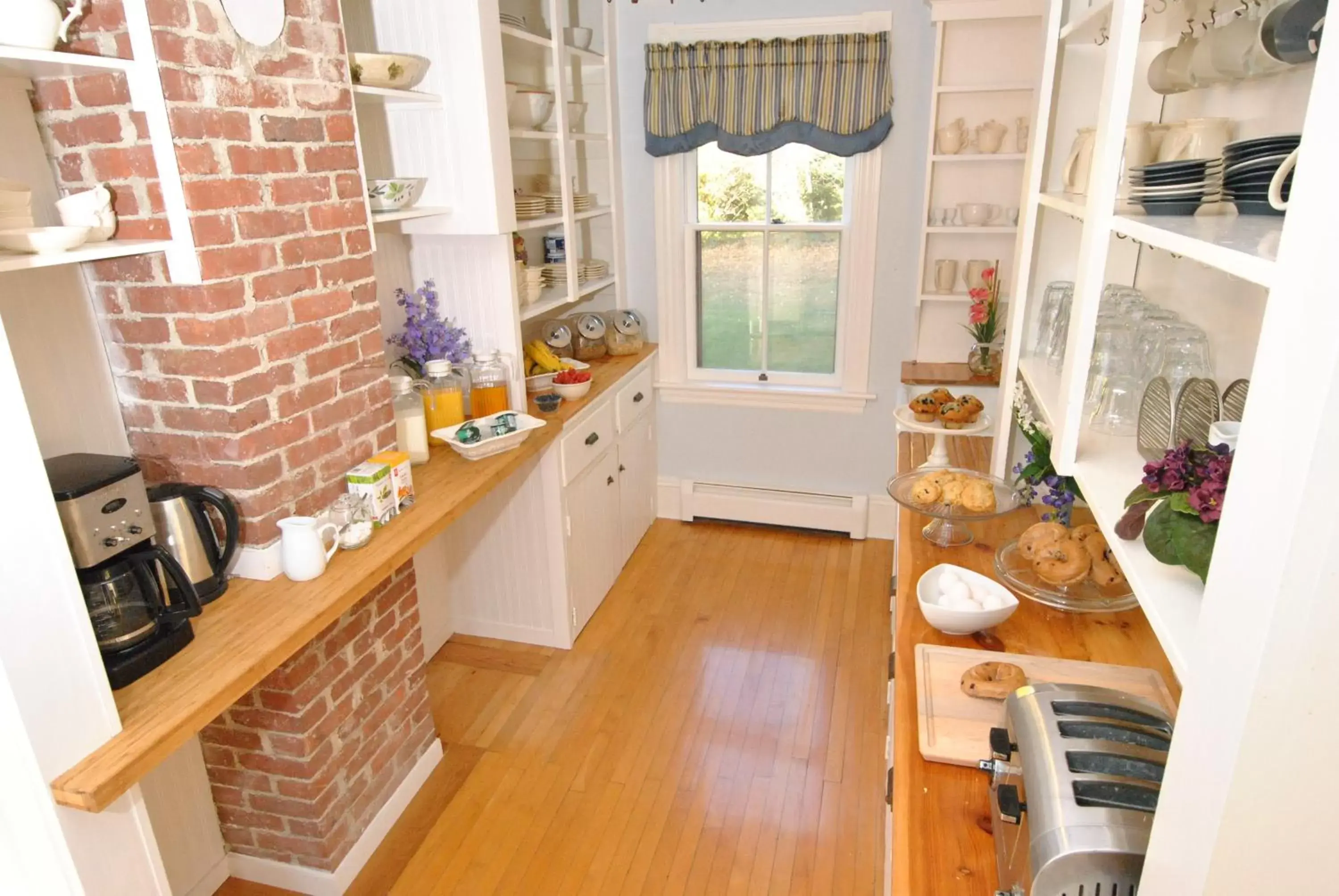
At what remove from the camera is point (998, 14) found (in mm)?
3021

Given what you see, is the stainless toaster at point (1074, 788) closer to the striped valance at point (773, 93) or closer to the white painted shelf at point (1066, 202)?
the white painted shelf at point (1066, 202)

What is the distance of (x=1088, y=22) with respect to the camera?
1502mm

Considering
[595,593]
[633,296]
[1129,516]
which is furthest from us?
[633,296]

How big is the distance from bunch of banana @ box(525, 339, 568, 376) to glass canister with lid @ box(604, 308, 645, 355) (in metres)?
0.49

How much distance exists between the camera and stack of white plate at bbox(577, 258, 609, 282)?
360 centimetres

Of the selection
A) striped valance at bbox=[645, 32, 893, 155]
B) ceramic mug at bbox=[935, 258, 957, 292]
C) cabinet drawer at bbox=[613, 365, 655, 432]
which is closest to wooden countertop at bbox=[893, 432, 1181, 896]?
ceramic mug at bbox=[935, 258, 957, 292]

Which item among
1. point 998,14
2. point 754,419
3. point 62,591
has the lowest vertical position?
point 754,419

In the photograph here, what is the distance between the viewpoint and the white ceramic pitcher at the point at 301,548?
5.67 ft

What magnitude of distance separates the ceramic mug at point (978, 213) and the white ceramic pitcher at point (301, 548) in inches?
109

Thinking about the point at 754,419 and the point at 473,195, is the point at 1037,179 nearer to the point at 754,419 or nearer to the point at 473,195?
the point at 473,195

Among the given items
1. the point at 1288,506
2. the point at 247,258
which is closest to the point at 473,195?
the point at 247,258

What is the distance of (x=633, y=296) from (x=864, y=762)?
8.02 ft

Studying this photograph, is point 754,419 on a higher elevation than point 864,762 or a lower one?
higher

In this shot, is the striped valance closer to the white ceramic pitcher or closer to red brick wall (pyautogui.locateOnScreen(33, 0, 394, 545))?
red brick wall (pyautogui.locateOnScreen(33, 0, 394, 545))
